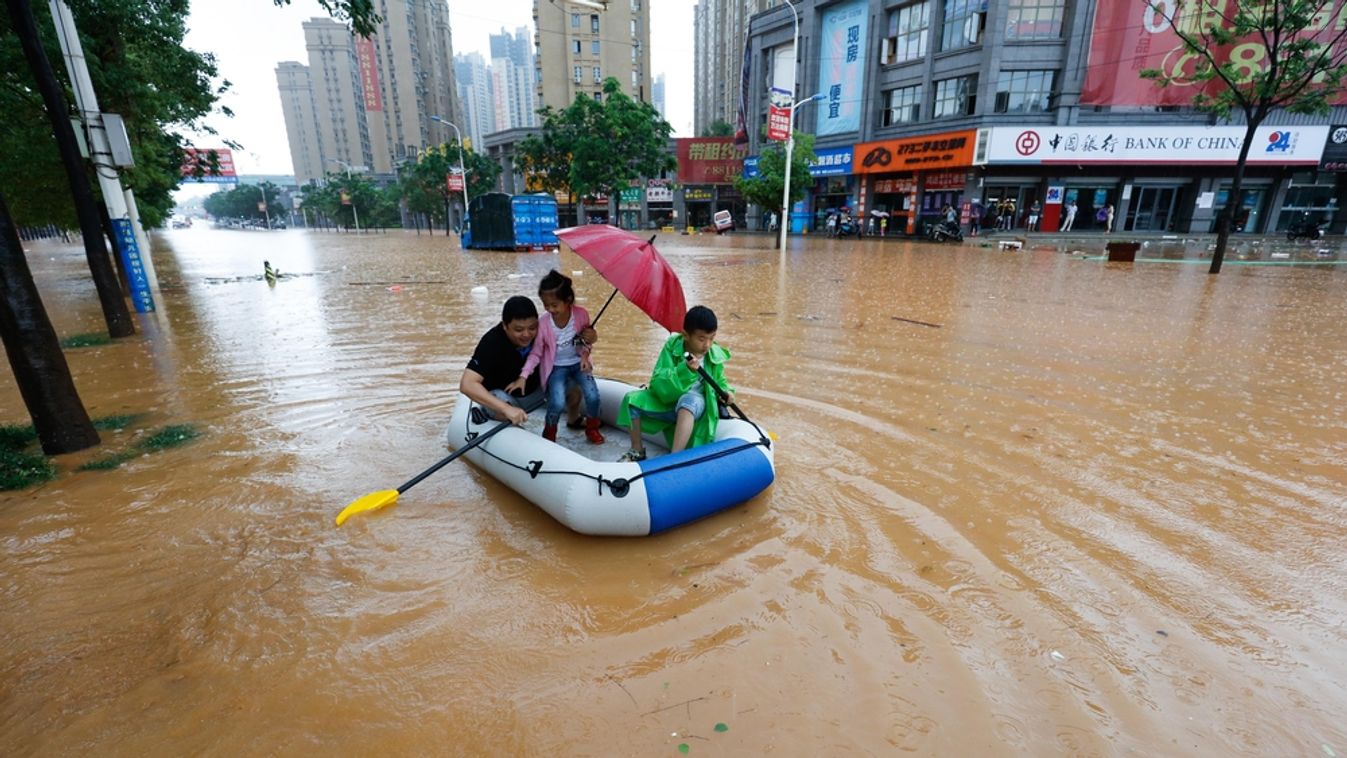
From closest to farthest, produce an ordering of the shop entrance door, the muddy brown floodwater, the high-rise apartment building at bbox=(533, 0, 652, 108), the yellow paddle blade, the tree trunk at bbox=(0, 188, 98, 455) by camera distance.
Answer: the muddy brown floodwater → the yellow paddle blade → the tree trunk at bbox=(0, 188, 98, 455) → the shop entrance door → the high-rise apartment building at bbox=(533, 0, 652, 108)

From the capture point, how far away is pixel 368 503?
3746mm

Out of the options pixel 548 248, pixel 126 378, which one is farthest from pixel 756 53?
pixel 126 378

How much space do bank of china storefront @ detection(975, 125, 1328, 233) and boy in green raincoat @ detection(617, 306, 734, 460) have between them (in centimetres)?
2772

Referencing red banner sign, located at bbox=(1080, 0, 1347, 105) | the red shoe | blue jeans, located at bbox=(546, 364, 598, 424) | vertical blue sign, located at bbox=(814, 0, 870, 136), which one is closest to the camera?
blue jeans, located at bbox=(546, 364, 598, 424)

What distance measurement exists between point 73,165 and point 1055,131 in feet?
101

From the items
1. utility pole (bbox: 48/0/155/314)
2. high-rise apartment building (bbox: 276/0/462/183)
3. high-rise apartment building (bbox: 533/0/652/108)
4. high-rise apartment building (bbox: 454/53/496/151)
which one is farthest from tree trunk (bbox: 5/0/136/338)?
high-rise apartment building (bbox: 454/53/496/151)

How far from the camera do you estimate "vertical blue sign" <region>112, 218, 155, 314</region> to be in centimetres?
952

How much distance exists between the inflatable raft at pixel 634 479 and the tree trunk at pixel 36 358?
10.5 feet

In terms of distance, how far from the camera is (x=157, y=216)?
558 inches

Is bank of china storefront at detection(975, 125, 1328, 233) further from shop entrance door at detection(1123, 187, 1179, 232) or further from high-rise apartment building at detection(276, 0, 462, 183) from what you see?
high-rise apartment building at detection(276, 0, 462, 183)

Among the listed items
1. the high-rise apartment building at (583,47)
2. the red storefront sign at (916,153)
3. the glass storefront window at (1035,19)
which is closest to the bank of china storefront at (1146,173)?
the red storefront sign at (916,153)

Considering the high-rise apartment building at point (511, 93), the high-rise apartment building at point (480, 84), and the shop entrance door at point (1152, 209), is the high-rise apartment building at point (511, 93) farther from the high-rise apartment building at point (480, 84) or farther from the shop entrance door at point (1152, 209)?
the shop entrance door at point (1152, 209)

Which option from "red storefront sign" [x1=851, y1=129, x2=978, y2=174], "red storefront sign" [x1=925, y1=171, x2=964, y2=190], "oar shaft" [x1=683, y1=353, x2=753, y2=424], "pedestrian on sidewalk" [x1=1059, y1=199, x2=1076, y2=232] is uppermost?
"red storefront sign" [x1=851, y1=129, x2=978, y2=174]

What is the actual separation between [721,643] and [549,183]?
36660mm
